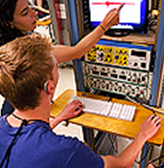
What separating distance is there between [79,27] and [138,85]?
2.03 ft

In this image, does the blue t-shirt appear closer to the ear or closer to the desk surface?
the ear

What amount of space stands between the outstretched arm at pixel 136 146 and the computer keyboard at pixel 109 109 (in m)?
0.14

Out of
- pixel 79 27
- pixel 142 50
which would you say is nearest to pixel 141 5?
pixel 142 50

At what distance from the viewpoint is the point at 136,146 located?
107 centimetres

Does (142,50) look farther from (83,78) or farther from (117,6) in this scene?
(83,78)

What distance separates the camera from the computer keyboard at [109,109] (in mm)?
1315

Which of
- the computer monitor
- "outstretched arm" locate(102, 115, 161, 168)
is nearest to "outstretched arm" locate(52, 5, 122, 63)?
the computer monitor

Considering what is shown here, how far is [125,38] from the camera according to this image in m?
1.35

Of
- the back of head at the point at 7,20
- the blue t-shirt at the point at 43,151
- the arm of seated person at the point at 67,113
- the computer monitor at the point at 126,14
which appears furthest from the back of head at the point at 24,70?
the computer monitor at the point at 126,14

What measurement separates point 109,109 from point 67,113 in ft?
1.00

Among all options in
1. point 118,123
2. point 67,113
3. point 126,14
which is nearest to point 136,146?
point 118,123

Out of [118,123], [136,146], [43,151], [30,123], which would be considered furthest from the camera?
[118,123]

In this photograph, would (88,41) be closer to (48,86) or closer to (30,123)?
(48,86)

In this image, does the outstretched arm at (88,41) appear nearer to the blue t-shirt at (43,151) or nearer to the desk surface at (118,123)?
the desk surface at (118,123)
